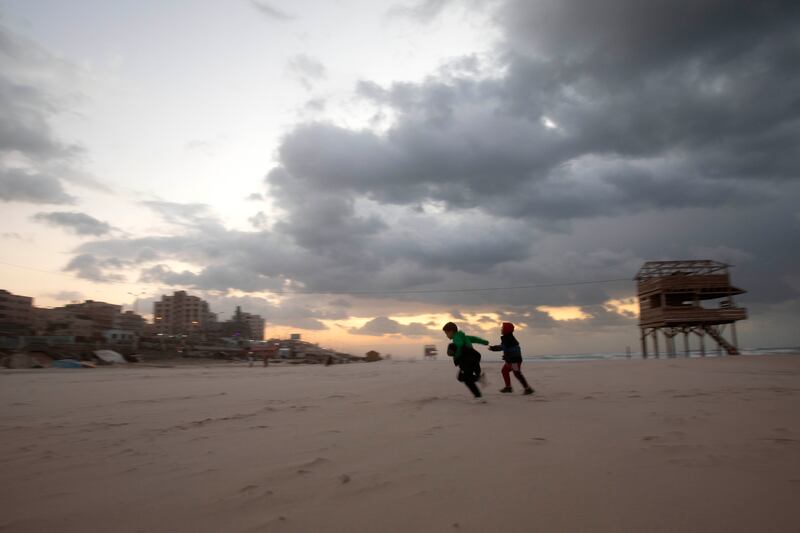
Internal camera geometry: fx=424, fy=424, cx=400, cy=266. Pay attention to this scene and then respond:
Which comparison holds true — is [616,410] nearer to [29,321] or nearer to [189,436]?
[189,436]

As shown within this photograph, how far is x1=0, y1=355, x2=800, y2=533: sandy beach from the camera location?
8.49ft

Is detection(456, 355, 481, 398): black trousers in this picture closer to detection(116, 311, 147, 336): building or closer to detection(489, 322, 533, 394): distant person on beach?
detection(489, 322, 533, 394): distant person on beach

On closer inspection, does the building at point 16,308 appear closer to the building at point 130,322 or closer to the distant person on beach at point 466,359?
the building at point 130,322

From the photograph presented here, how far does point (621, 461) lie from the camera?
3.51 metres

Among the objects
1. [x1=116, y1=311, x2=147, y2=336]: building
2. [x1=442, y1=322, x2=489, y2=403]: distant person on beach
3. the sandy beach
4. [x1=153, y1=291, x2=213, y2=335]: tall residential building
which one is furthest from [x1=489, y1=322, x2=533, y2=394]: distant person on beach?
[x1=153, y1=291, x2=213, y2=335]: tall residential building

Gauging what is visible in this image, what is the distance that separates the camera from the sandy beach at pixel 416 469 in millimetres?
2588

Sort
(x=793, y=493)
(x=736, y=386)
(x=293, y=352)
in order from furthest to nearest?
1. (x=293, y=352)
2. (x=736, y=386)
3. (x=793, y=493)

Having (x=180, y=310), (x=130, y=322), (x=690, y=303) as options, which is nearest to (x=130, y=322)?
(x=130, y=322)

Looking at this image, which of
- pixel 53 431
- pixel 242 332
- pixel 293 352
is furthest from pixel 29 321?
pixel 53 431

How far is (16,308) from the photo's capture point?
322ft

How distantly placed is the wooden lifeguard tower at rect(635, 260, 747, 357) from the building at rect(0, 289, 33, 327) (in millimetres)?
117887

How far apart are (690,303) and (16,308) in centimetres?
12941

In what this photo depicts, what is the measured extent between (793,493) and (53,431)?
767 cm

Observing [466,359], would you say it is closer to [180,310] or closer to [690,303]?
[690,303]
